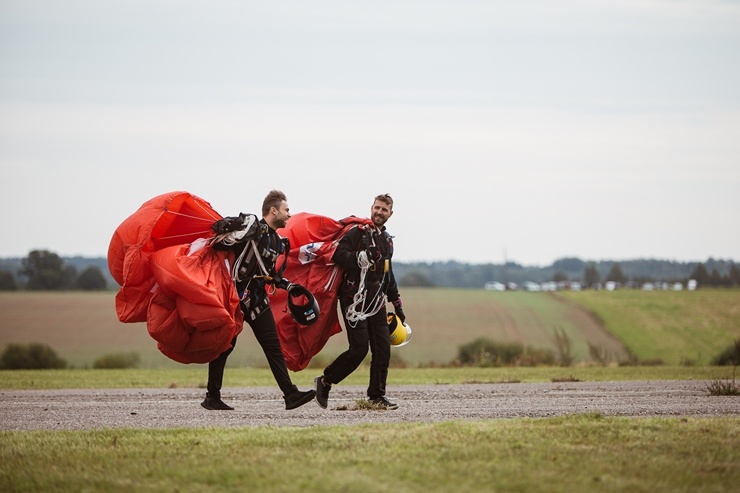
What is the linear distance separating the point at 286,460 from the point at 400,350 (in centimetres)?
4562

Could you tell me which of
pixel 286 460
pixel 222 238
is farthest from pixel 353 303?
pixel 286 460

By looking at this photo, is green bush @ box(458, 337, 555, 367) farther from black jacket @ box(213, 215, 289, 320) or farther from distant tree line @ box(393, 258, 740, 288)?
distant tree line @ box(393, 258, 740, 288)

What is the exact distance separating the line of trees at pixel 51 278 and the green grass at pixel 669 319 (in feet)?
125

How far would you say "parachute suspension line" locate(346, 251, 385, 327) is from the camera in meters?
12.5

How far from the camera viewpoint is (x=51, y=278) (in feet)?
284

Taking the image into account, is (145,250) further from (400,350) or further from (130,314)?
(400,350)

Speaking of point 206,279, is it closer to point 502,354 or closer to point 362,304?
point 362,304

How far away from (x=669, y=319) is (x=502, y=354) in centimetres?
3273

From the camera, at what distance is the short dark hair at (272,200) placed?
39.2 feet

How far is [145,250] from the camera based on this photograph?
11.8 m

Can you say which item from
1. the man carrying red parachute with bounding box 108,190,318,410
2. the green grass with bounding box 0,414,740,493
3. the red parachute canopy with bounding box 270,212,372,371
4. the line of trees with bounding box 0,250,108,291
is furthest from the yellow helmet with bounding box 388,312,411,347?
the line of trees with bounding box 0,250,108,291

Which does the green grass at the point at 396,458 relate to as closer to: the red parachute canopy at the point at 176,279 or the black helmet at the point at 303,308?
the red parachute canopy at the point at 176,279

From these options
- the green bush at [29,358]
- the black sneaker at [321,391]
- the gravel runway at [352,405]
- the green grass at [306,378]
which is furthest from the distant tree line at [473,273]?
the black sneaker at [321,391]

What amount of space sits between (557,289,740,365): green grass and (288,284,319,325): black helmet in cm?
3969
